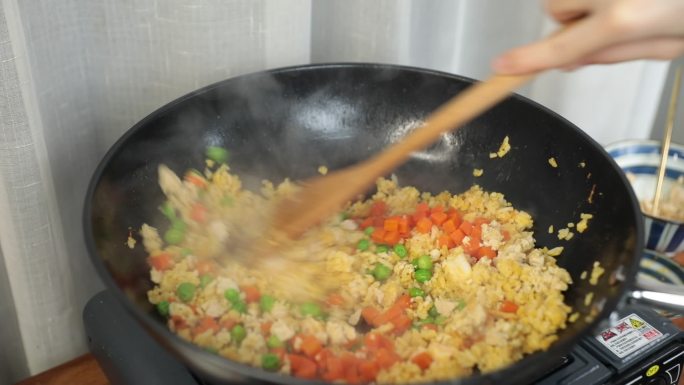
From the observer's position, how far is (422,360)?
0.87m

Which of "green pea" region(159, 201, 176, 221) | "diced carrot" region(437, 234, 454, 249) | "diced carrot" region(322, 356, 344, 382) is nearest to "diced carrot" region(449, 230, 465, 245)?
"diced carrot" region(437, 234, 454, 249)

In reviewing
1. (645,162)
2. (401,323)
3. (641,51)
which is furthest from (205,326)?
(645,162)

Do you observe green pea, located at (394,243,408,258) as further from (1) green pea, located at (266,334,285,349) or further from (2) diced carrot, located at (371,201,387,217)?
(1) green pea, located at (266,334,285,349)

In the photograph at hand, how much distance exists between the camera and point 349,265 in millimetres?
1026

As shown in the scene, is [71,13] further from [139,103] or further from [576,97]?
[576,97]

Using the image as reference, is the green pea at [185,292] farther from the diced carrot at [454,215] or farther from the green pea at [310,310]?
the diced carrot at [454,215]

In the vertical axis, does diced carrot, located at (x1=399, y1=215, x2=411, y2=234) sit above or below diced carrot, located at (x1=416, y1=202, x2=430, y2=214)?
below

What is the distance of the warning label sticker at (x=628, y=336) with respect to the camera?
0.94 meters

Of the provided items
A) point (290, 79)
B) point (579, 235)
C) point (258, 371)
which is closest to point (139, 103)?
point (290, 79)

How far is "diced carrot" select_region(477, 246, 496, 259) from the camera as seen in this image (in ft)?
3.44

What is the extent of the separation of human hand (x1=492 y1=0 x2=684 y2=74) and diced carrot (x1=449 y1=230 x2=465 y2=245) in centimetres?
32

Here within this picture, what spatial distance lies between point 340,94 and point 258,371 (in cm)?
61

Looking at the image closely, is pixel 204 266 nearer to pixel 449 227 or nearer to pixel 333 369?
pixel 333 369

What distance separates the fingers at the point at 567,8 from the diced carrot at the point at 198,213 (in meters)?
0.57
